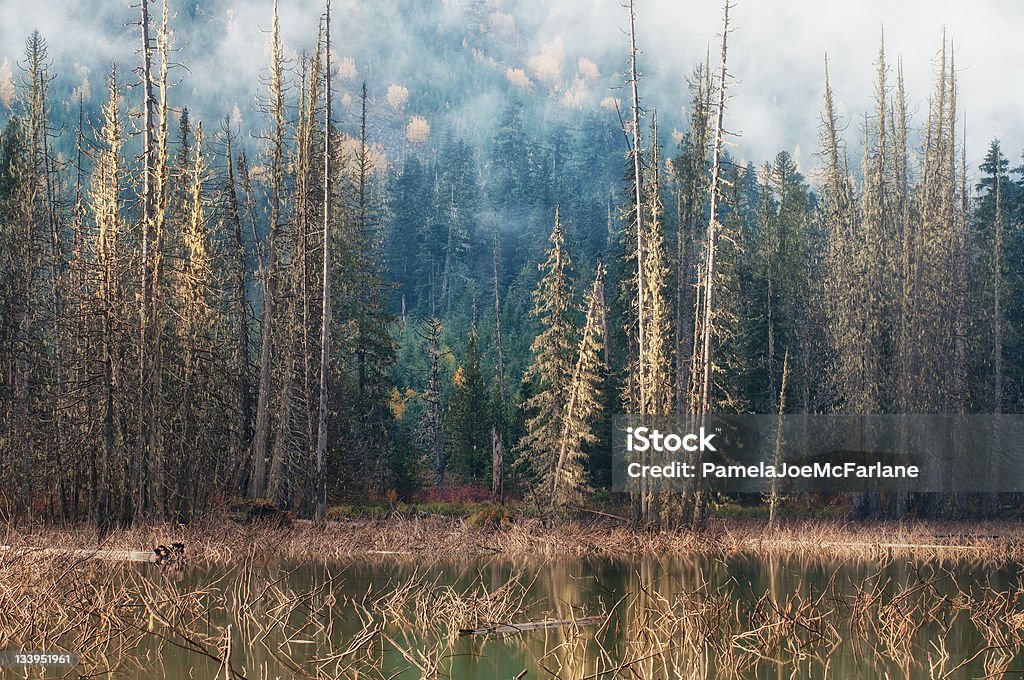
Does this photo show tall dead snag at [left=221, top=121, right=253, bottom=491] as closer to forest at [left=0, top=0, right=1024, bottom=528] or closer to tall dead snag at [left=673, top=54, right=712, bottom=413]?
forest at [left=0, top=0, right=1024, bottom=528]

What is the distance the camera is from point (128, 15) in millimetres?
137250

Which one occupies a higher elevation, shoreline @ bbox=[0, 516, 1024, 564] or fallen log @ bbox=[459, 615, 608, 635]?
fallen log @ bbox=[459, 615, 608, 635]

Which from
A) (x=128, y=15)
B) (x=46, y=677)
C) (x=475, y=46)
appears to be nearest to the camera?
(x=46, y=677)

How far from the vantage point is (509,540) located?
24328mm

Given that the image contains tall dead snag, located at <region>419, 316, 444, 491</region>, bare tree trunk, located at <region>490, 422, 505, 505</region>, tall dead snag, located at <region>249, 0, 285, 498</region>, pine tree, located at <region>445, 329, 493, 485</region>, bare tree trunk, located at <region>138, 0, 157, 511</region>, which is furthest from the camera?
tall dead snag, located at <region>419, 316, 444, 491</region>

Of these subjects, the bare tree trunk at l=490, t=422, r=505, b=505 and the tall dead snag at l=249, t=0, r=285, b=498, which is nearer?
the tall dead snag at l=249, t=0, r=285, b=498

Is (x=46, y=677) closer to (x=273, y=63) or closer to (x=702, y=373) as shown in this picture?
(x=702, y=373)

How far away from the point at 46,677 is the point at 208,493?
14.7 m

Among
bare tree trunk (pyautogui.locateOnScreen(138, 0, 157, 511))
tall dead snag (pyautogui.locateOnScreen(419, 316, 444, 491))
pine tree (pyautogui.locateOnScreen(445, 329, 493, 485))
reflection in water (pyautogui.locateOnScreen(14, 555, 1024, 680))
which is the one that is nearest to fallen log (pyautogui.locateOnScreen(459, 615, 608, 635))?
reflection in water (pyautogui.locateOnScreen(14, 555, 1024, 680))

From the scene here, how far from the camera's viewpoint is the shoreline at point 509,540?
66.8 feet

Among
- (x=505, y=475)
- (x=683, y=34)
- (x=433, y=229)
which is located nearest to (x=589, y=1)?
(x=683, y=34)

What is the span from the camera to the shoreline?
20359mm

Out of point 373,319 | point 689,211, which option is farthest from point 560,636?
point 373,319

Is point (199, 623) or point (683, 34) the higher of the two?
point (683, 34)
